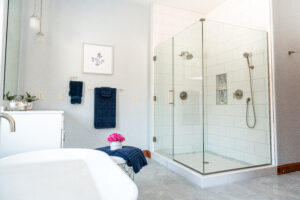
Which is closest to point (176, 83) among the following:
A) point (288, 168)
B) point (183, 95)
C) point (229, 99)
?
point (183, 95)

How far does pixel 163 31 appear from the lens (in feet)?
11.8

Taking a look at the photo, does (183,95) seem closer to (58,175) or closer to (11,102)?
(58,175)

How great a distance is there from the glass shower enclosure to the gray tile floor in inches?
9.6

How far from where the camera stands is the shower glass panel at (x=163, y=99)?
10.4 feet

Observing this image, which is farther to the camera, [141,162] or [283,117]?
[283,117]

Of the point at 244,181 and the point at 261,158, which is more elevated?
the point at 261,158

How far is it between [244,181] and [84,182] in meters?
1.82

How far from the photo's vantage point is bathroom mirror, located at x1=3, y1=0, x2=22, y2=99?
240 cm

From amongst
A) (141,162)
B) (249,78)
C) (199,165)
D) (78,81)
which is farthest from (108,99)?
(249,78)

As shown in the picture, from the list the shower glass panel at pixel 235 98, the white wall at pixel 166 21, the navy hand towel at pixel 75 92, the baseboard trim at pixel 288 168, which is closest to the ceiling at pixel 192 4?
the white wall at pixel 166 21

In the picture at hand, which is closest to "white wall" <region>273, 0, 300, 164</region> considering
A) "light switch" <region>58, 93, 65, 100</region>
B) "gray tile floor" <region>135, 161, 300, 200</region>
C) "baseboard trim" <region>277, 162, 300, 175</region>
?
"baseboard trim" <region>277, 162, 300, 175</region>

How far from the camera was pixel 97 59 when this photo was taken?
10.5ft

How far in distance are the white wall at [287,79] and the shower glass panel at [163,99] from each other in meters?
1.49

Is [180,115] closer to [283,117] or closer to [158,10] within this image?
[283,117]
